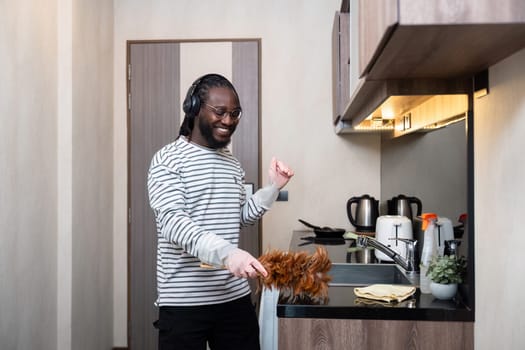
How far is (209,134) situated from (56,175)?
1.29 meters

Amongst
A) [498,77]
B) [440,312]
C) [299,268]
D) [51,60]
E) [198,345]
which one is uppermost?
[51,60]

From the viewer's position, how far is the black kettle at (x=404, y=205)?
225cm

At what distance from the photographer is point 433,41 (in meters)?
0.89

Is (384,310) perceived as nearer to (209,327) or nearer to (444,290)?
(444,290)

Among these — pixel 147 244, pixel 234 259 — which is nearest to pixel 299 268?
pixel 234 259

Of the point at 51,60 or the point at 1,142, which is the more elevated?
the point at 51,60

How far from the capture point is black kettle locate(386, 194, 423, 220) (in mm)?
2250

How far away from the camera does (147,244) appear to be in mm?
3205

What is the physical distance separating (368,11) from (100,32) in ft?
7.84

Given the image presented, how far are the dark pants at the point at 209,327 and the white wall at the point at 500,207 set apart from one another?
71 cm

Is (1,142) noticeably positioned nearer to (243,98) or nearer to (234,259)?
(234,259)

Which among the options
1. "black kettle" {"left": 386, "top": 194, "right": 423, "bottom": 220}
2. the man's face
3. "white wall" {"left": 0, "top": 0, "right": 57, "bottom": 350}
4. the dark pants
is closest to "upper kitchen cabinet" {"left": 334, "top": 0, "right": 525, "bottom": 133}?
the man's face

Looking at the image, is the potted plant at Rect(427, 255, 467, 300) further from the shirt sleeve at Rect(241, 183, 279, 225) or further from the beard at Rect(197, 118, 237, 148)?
the beard at Rect(197, 118, 237, 148)

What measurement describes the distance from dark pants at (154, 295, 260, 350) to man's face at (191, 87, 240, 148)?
529mm
